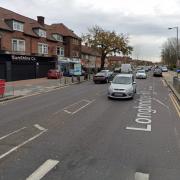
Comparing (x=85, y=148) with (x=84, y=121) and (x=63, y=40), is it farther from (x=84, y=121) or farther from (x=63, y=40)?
(x=63, y=40)

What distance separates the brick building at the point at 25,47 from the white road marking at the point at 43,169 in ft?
105

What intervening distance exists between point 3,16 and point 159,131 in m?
36.2

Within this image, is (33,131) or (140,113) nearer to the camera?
(33,131)

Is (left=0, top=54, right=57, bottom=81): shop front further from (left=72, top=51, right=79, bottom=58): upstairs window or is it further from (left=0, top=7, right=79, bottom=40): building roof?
(left=72, top=51, right=79, bottom=58): upstairs window

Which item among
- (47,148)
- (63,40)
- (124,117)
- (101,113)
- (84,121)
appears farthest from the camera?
(63,40)

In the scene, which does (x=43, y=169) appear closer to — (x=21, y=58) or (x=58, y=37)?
(x=21, y=58)

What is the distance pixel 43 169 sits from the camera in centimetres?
602

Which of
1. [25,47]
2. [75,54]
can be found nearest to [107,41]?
[75,54]

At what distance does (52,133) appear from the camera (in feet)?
30.3

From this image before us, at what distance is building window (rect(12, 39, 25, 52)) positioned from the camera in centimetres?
4011

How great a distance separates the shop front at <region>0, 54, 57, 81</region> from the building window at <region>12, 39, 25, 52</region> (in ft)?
3.82

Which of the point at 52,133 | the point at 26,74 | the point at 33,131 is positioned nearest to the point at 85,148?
the point at 52,133

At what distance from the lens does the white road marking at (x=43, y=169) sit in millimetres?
5617

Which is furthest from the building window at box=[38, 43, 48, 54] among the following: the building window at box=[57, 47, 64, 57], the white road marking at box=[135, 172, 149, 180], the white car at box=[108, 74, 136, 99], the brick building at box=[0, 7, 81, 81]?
the white road marking at box=[135, 172, 149, 180]
